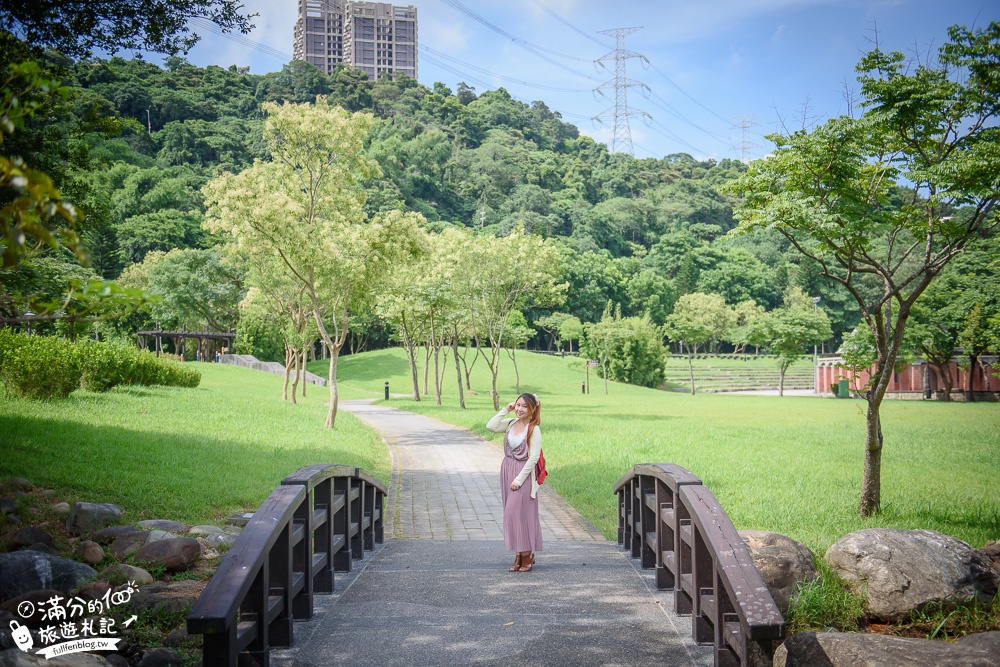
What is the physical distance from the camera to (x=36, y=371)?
15383mm

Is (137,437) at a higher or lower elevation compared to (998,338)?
lower

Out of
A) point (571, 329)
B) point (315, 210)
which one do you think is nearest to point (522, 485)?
point (315, 210)

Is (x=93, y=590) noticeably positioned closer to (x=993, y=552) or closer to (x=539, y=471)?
(x=539, y=471)

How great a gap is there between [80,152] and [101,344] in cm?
1482

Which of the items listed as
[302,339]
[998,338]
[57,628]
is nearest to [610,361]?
[998,338]

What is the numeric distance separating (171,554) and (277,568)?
237 centimetres

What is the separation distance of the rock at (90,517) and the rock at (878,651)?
6.31m

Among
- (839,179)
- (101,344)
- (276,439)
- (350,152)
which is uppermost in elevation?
(350,152)

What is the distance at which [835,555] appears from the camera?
5.03 metres

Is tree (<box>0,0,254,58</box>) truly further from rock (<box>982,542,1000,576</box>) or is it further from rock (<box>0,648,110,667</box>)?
rock (<box>982,542,1000,576</box>)

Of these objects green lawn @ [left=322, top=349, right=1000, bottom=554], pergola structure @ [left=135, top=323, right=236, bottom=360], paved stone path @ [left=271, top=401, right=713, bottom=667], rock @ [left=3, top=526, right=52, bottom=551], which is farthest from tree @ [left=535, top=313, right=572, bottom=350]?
rock @ [left=3, top=526, right=52, bottom=551]

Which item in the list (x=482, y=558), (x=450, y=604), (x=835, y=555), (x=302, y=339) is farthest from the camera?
(x=302, y=339)

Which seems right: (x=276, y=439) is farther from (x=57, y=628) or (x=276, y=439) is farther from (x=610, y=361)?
(x=610, y=361)

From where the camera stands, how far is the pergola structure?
4991 cm
